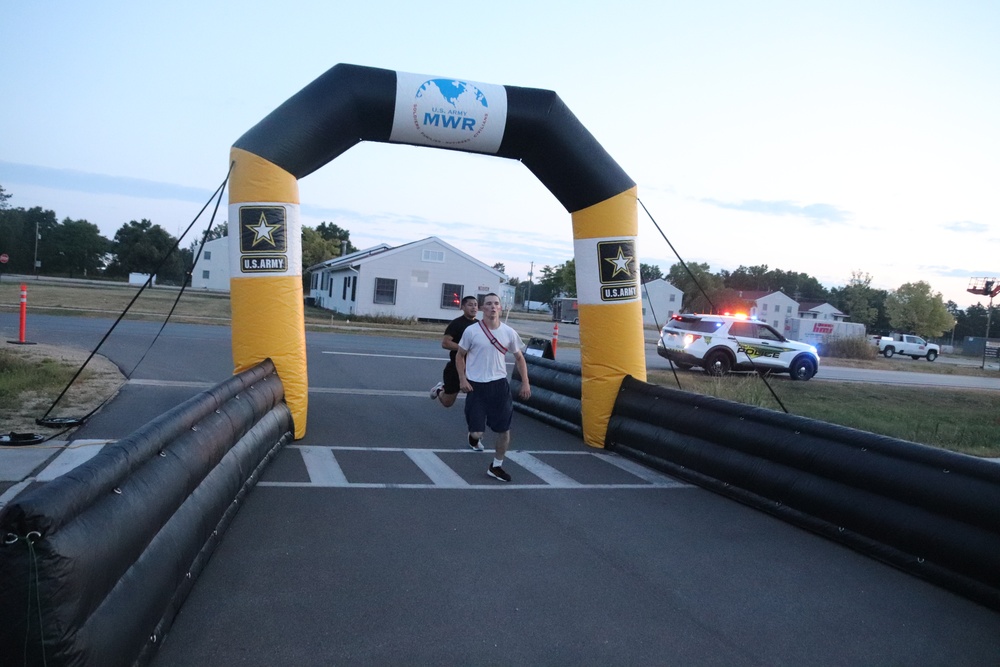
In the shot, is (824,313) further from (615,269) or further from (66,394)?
(66,394)

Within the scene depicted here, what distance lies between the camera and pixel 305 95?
850 cm

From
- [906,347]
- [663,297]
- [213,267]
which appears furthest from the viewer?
[663,297]

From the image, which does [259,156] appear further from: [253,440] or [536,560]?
[536,560]

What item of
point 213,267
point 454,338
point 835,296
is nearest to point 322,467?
point 454,338

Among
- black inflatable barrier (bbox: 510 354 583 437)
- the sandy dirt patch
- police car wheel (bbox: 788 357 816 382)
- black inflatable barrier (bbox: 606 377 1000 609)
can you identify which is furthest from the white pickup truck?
the sandy dirt patch

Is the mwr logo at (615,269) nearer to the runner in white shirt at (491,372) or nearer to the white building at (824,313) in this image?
the runner in white shirt at (491,372)

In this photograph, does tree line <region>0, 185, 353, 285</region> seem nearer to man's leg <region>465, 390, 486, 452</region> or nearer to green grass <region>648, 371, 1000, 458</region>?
green grass <region>648, 371, 1000, 458</region>

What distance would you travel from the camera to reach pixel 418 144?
920 centimetres

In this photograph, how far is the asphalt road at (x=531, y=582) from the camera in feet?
12.7

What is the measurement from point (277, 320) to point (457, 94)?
346cm

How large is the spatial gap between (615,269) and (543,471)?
9.38 ft

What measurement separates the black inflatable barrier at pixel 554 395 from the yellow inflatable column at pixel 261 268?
315 cm

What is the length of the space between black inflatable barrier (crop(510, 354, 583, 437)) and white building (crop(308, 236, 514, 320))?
1025 inches

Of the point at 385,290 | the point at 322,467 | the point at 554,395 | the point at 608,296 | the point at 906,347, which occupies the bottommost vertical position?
the point at 906,347
